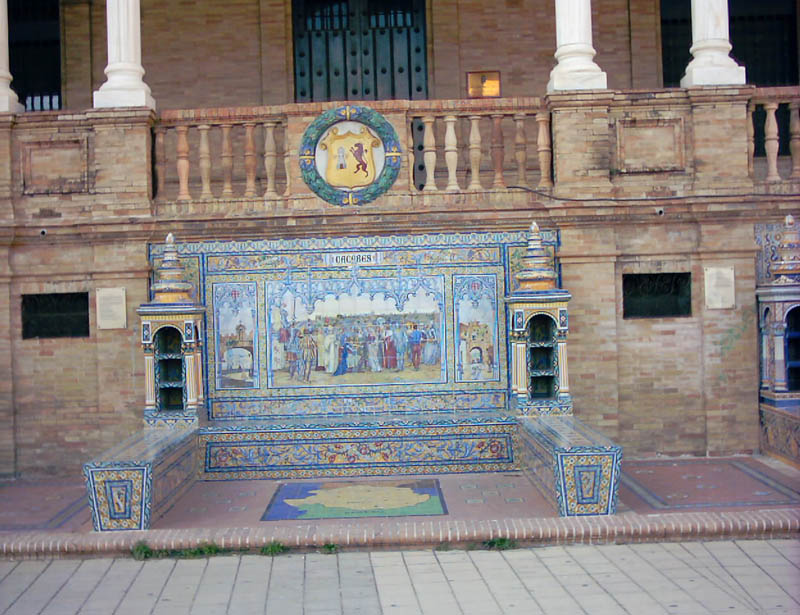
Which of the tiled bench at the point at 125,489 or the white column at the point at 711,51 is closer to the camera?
the tiled bench at the point at 125,489

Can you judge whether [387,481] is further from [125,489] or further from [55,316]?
[55,316]

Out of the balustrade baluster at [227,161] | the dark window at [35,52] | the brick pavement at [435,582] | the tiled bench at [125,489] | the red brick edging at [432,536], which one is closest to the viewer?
the brick pavement at [435,582]

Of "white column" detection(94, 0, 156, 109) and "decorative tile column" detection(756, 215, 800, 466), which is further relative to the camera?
"white column" detection(94, 0, 156, 109)

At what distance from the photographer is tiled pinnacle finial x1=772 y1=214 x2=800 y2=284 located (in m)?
10.3

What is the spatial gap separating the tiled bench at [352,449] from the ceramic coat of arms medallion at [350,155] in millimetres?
2591

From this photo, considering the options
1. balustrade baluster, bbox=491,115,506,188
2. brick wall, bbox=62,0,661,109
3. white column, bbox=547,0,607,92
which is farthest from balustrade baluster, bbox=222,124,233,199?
white column, bbox=547,0,607,92

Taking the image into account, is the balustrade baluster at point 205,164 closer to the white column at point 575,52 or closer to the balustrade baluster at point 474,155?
the balustrade baluster at point 474,155

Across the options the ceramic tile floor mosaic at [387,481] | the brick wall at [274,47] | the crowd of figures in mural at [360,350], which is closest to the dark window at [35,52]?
the brick wall at [274,47]

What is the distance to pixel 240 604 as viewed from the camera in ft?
21.1

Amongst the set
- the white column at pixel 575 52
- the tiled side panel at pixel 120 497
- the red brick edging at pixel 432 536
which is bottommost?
the red brick edging at pixel 432 536

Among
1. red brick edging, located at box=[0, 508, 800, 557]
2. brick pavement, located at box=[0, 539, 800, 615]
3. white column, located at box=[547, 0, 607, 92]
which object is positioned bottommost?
brick pavement, located at box=[0, 539, 800, 615]

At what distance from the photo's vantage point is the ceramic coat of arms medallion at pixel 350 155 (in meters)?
10.7

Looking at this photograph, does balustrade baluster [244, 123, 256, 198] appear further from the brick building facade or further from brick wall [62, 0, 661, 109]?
brick wall [62, 0, 661, 109]

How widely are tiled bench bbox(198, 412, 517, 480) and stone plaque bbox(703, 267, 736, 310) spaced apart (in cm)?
269
